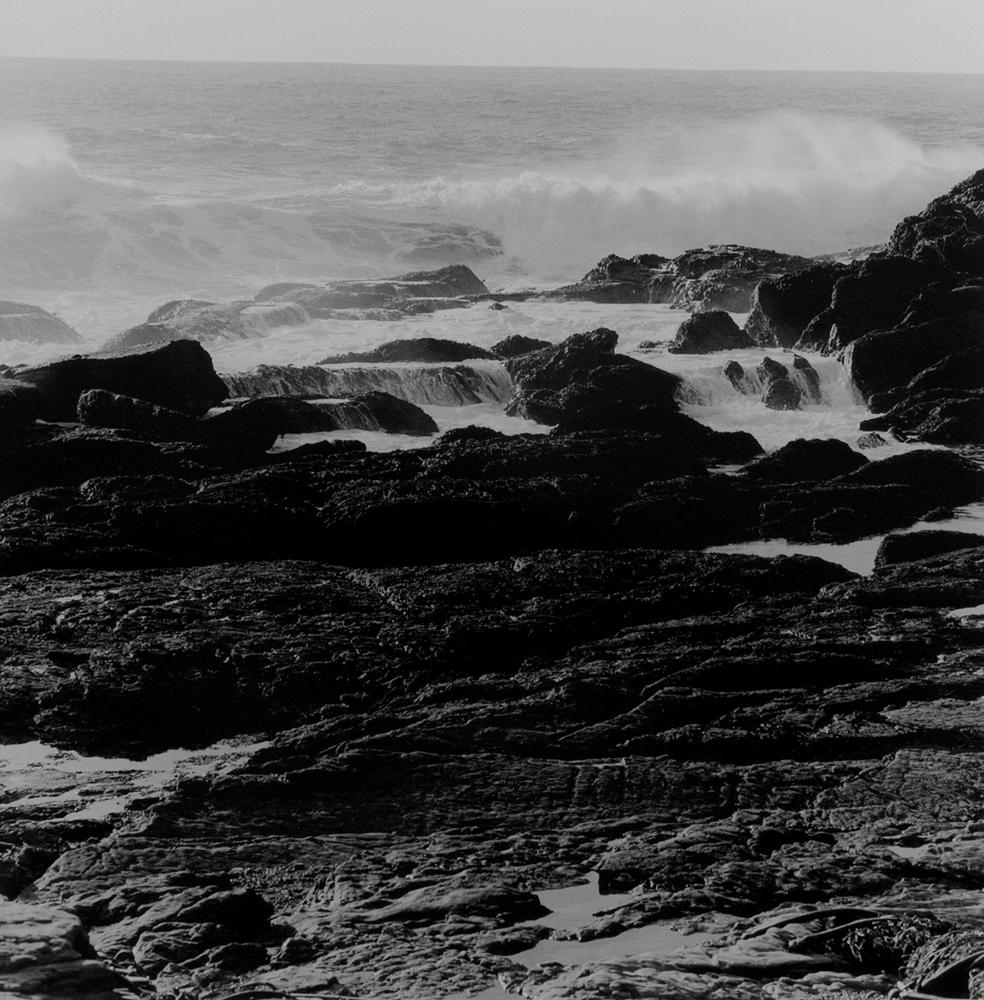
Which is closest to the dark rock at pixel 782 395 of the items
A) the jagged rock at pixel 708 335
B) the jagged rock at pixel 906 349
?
the jagged rock at pixel 906 349

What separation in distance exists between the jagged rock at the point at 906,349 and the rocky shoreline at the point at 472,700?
4.40 feet

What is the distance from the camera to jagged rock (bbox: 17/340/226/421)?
13836 mm

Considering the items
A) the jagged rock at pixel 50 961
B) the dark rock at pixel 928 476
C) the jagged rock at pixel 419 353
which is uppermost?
the jagged rock at pixel 419 353

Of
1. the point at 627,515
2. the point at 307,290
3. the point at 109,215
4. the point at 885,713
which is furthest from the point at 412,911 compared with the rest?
the point at 109,215

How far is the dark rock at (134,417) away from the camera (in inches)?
515

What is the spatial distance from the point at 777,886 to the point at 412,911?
131 cm

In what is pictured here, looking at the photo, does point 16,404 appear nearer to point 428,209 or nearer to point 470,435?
point 470,435

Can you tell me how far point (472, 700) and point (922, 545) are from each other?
14.5 ft

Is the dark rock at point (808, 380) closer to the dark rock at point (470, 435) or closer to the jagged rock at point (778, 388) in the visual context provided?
the jagged rock at point (778, 388)

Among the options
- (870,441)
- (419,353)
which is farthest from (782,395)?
(419,353)

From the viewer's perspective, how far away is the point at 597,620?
27.2 feet

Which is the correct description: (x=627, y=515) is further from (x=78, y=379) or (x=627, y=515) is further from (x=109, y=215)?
(x=109, y=215)

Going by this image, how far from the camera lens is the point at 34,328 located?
70.6 feet

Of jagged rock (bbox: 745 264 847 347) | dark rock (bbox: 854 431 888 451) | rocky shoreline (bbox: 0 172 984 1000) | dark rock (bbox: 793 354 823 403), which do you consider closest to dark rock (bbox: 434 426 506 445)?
rocky shoreline (bbox: 0 172 984 1000)
